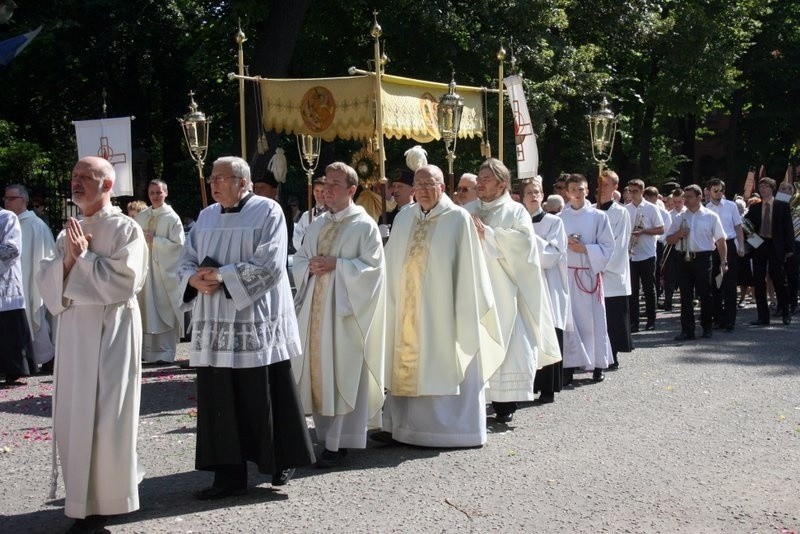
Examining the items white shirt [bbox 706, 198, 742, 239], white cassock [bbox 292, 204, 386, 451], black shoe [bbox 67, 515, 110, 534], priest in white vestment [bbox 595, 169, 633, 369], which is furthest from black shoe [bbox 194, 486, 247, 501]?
white shirt [bbox 706, 198, 742, 239]

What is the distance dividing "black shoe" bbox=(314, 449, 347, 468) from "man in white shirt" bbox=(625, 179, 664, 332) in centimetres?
876

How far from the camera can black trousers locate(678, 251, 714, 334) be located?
14094 mm

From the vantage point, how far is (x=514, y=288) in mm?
8742

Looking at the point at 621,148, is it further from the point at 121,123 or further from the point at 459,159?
the point at 121,123

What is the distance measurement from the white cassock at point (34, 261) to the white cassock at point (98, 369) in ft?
21.7

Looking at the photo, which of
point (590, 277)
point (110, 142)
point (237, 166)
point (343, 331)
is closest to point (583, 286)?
point (590, 277)

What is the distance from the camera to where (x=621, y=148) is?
3209cm

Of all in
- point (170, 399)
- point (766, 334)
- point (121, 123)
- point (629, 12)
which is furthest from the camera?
point (629, 12)

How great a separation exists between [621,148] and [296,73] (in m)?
13.0

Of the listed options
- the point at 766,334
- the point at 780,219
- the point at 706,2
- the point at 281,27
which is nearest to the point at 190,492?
the point at 766,334

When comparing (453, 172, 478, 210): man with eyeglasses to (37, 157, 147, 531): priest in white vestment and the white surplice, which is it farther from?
(37, 157, 147, 531): priest in white vestment

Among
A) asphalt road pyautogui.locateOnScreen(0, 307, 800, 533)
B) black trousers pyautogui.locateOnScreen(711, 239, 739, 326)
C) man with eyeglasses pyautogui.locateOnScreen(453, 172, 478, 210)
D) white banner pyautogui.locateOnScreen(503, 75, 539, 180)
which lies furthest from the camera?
black trousers pyautogui.locateOnScreen(711, 239, 739, 326)

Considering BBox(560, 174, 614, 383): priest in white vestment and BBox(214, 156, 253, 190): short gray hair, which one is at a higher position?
BBox(214, 156, 253, 190): short gray hair

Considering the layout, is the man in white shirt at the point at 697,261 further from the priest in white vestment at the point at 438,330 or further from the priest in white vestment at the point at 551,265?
the priest in white vestment at the point at 438,330
